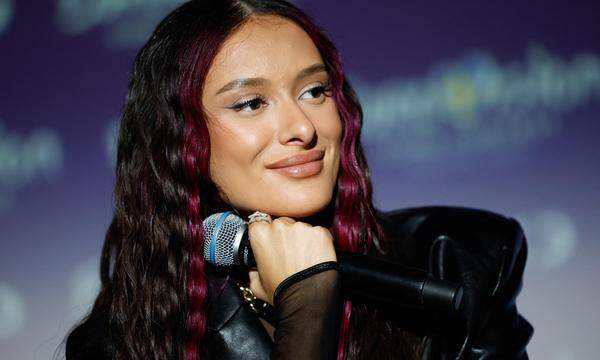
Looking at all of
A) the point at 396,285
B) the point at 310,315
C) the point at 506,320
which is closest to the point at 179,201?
the point at 310,315

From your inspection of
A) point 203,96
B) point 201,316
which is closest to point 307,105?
point 203,96

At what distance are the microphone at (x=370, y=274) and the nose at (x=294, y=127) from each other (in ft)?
0.79

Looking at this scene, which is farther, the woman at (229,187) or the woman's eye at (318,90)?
the woman's eye at (318,90)

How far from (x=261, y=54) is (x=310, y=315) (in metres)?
0.65

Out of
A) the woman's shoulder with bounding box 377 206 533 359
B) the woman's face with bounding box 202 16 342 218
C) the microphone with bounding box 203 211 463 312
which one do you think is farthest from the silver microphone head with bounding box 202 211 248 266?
the woman's shoulder with bounding box 377 206 533 359

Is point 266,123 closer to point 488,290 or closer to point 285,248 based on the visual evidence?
point 285,248

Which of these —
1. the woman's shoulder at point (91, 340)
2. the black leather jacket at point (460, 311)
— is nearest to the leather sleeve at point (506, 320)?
the black leather jacket at point (460, 311)

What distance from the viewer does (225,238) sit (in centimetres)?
142

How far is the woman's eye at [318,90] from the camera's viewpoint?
158 cm

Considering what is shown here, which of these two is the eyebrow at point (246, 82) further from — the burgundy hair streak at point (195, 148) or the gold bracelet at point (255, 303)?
the gold bracelet at point (255, 303)

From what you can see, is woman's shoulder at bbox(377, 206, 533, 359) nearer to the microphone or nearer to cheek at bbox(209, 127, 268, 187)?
the microphone

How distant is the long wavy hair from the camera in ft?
5.09

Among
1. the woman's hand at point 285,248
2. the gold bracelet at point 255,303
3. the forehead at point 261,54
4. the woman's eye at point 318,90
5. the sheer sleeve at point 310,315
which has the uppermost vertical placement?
the forehead at point 261,54

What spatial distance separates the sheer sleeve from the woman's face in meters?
0.21
